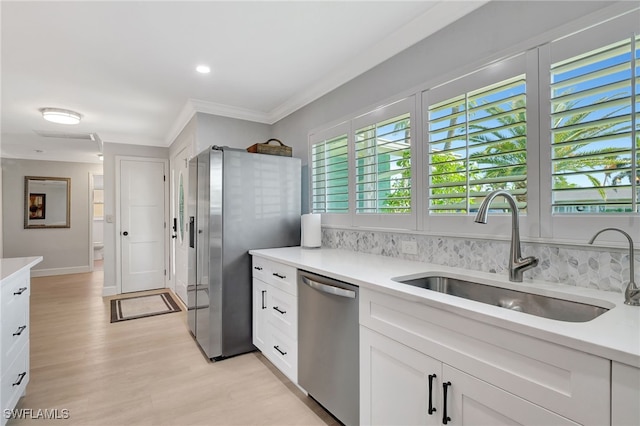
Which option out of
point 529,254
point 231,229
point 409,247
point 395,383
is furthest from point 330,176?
point 395,383

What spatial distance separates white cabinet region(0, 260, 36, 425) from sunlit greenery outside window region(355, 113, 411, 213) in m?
2.22

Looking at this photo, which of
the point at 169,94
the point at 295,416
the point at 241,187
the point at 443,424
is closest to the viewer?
the point at 443,424

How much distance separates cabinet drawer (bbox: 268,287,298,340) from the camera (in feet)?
6.97

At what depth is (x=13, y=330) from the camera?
6.07ft

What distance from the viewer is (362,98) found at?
252cm

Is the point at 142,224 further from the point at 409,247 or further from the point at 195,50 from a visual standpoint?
the point at 409,247

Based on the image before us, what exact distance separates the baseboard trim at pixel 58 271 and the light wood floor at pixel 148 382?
3.46m

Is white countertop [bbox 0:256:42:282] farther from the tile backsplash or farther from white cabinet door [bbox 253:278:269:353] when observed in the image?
the tile backsplash

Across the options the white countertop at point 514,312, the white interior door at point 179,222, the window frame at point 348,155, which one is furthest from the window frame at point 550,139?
the white interior door at point 179,222

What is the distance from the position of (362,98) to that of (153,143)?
401 centimetres

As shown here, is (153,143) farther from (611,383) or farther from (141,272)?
(611,383)

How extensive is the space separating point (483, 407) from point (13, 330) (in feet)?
8.11

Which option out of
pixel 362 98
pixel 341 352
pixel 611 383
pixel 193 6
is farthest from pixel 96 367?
pixel 611 383

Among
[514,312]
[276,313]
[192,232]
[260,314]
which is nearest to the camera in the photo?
[514,312]
